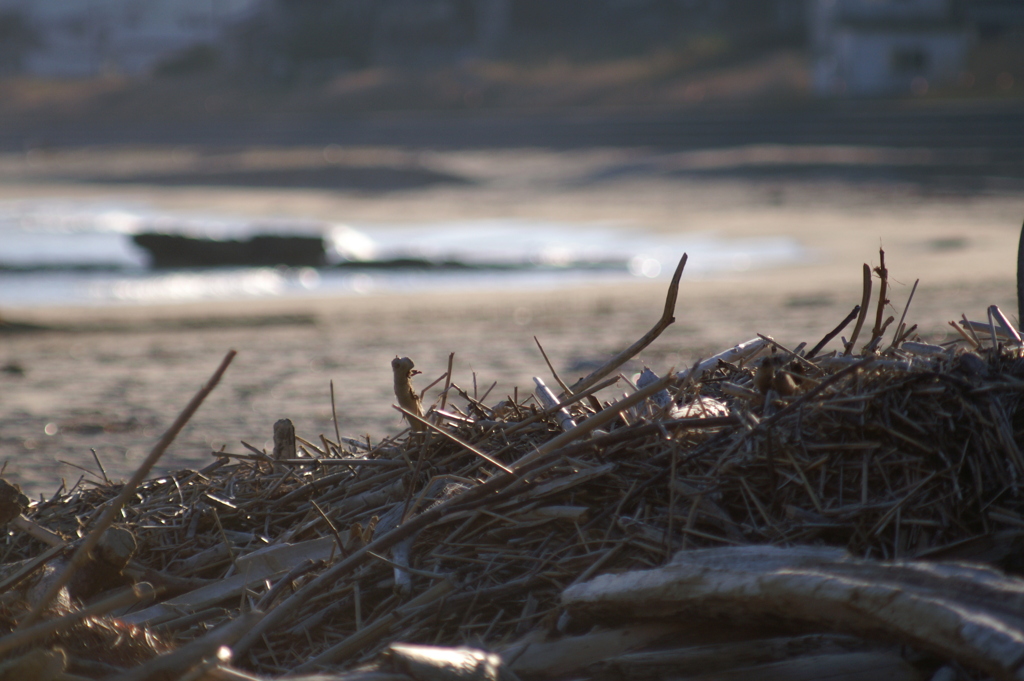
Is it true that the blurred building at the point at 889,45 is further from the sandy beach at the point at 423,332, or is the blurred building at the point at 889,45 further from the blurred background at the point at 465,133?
the sandy beach at the point at 423,332

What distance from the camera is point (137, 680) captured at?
5.44 ft

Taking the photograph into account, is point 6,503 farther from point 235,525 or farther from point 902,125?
point 902,125

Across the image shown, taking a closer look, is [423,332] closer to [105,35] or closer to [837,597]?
[837,597]

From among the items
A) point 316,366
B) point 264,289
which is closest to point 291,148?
point 264,289

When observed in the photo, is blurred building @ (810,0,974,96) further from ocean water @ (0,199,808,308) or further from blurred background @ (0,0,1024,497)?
ocean water @ (0,199,808,308)

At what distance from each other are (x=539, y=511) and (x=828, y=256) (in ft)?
44.4

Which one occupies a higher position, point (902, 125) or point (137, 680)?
point (902, 125)

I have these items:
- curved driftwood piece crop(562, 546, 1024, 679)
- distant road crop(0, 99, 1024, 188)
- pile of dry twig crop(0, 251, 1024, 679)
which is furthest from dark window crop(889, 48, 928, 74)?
curved driftwood piece crop(562, 546, 1024, 679)

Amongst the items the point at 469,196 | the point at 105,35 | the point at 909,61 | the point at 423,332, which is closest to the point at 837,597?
the point at 423,332

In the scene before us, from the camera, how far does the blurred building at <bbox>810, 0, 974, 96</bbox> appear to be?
139 feet

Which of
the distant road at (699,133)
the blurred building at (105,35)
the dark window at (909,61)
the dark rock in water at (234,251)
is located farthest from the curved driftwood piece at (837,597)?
the blurred building at (105,35)

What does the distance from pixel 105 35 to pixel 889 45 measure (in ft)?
257

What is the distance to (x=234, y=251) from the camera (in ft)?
53.7

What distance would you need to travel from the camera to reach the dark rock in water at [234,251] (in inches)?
642
